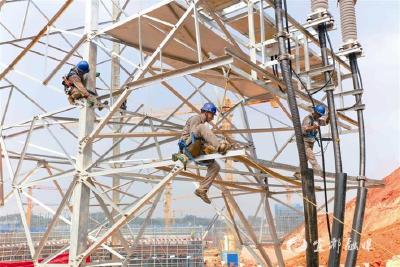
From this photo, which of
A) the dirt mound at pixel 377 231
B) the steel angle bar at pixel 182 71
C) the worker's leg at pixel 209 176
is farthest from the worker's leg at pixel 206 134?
the dirt mound at pixel 377 231

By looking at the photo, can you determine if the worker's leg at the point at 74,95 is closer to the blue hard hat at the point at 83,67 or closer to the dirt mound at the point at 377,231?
the blue hard hat at the point at 83,67

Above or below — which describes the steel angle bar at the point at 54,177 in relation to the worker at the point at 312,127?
below

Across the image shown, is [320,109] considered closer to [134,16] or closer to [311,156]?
[311,156]

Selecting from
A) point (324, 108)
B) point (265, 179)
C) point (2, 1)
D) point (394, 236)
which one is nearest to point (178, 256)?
point (265, 179)

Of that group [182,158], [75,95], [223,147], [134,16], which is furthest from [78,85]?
[223,147]

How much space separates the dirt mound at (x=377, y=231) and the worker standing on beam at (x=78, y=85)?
1336 cm

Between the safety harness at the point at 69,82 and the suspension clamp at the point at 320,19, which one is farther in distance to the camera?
the safety harness at the point at 69,82

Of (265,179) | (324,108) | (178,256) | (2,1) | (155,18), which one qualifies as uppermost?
(2,1)

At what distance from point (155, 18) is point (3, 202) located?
7615mm

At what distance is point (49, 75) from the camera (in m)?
10.6

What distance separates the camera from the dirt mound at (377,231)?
28531mm

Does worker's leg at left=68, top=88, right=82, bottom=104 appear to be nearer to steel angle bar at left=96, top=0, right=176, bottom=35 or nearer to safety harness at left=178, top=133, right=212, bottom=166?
steel angle bar at left=96, top=0, right=176, bottom=35

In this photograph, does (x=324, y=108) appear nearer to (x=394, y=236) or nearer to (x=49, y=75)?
(x=49, y=75)

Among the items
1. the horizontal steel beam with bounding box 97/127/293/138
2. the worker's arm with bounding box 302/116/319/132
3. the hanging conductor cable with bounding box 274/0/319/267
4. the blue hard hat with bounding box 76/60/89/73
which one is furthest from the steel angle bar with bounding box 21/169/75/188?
the worker's arm with bounding box 302/116/319/132
